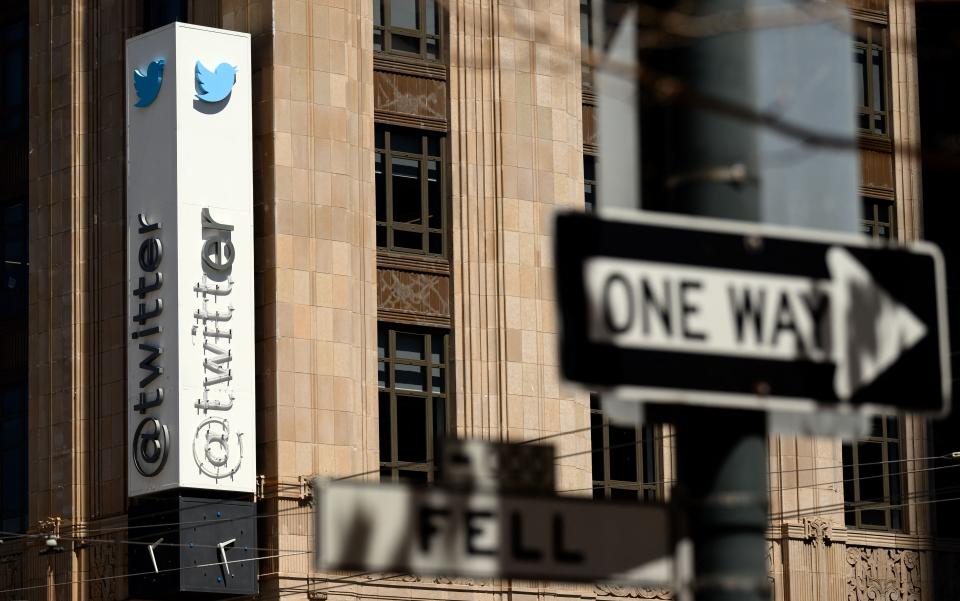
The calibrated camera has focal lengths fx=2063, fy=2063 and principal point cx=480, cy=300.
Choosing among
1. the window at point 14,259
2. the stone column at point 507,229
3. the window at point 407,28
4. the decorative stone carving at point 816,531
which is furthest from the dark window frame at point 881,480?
the window at point 14,259

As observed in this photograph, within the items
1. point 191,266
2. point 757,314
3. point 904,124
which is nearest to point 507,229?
point 191,266

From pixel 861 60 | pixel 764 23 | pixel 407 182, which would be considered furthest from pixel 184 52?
pixel 764 23

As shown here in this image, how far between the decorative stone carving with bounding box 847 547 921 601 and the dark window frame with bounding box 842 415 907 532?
635mm

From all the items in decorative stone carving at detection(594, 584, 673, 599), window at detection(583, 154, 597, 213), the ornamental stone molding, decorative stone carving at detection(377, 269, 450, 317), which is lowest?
decorative stone carving at detection(594, 584, 673, 599)

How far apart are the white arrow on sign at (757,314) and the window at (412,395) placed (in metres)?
35.1

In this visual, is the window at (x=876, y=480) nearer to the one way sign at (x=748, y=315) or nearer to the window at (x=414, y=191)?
the window at (x=414, y=191)

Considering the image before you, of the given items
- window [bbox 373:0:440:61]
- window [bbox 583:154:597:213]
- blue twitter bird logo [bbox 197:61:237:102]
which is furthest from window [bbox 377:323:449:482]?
window [bbox 373:0:440:61]

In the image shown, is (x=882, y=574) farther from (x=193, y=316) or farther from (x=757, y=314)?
(x=757, y=314)

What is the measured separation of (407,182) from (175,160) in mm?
5224

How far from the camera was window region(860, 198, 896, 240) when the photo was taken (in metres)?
47.3

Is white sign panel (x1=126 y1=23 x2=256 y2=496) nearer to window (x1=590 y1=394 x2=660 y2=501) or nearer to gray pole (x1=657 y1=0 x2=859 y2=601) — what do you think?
window (x1=590 y1=394 x2=660 y2=501)

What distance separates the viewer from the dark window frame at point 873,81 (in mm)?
47812

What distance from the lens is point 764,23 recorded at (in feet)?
22.4

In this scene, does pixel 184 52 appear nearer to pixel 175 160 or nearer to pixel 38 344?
pixel 175 160
